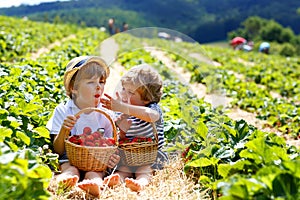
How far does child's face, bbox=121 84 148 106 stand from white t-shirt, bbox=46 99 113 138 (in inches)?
8.2

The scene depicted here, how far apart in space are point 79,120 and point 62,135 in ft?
0.64

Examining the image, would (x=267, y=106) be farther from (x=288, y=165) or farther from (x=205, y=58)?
(x=288, y=165)

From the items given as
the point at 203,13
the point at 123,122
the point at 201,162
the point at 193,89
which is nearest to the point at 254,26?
the point at 203,13

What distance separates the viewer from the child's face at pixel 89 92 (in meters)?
4.40

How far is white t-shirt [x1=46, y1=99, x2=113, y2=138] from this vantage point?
4.46m

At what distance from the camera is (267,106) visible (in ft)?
32.8

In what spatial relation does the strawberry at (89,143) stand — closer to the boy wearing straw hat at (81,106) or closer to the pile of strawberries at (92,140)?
the pile of strawberries at (92,140)

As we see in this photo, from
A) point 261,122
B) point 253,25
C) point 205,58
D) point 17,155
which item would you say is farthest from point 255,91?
point 253,25

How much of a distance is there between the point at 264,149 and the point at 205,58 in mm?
2306

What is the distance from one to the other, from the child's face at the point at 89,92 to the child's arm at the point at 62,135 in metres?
0.26

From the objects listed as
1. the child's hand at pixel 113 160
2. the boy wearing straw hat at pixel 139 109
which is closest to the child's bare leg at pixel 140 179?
the boy wearing straw hat at pixel 139 109

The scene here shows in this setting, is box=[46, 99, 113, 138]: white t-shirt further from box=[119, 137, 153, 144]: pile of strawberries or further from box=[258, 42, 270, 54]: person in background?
box=[258, 42, 270, 54]: person in background

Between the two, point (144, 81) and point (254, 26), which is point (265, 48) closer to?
point (144, 81)

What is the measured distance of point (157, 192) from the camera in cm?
392
